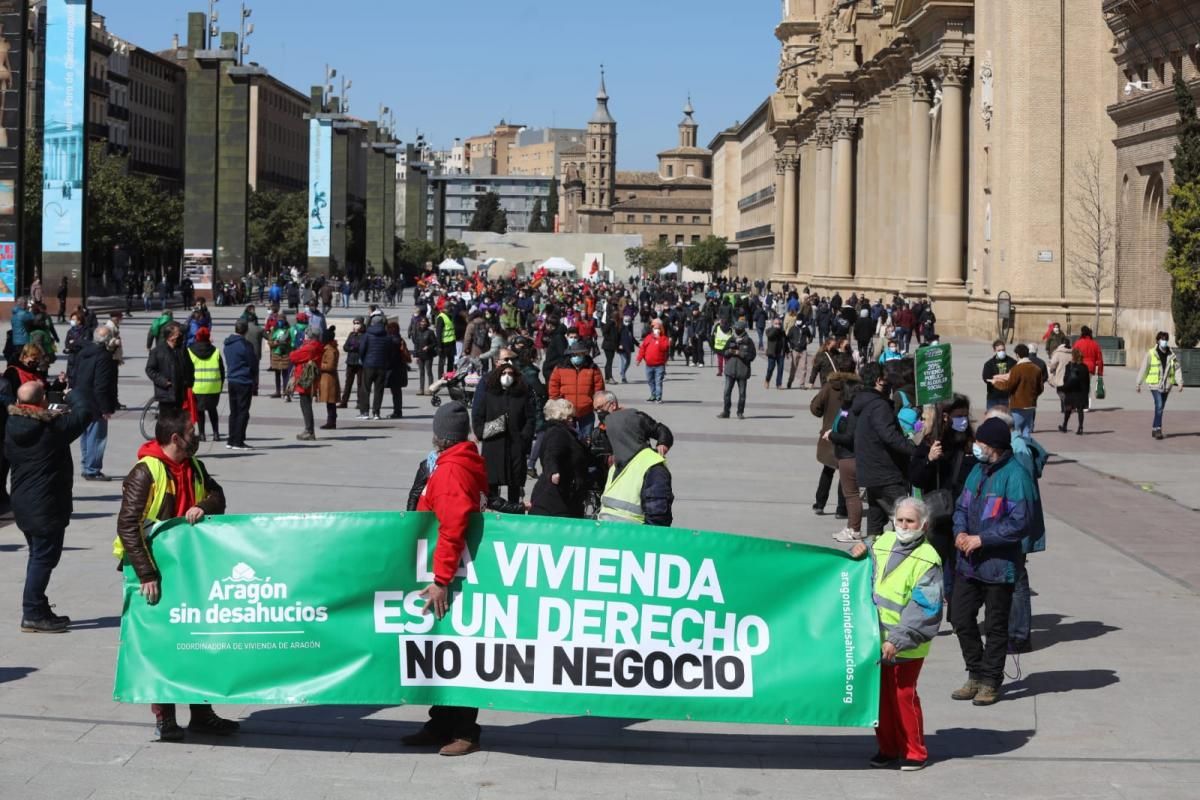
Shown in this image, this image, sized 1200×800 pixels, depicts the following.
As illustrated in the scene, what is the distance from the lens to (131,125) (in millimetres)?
129000

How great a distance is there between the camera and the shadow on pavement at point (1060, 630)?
1184cm

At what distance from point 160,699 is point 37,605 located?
2.97 metres

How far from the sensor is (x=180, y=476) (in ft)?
29.9

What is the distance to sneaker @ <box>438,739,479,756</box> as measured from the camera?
341 inches

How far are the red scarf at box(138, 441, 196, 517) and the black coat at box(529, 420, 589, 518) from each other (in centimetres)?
312

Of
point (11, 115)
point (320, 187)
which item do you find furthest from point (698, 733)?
point (320, 187)

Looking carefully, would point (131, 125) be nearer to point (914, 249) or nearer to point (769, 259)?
point (769, 259)

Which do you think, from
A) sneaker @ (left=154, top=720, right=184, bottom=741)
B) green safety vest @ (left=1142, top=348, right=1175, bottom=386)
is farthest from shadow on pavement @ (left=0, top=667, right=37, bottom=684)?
green safety vest @ (left=1142, top=348, right=1175, bottom=386)

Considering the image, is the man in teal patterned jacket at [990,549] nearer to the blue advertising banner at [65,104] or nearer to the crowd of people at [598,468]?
the crowd of people at [598,468]

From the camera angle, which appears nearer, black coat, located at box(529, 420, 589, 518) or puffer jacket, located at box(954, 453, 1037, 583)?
puffer jacket, located at box(954, 453, 1037, 583)

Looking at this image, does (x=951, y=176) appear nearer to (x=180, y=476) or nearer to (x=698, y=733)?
(x=698, y=733)

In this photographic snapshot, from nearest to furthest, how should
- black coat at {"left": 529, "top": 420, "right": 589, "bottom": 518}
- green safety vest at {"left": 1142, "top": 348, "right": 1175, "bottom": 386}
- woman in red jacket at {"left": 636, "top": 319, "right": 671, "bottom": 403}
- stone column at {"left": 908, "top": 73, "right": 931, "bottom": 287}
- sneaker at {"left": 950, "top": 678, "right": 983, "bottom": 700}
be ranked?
sneaker at {"left": 950, "top": 678, "right": 983, "bottom": 700} < black coat at {"left": 529, "top": 420, "right": 589, "bottom": 518} < green safety vest at {"left": 1142, "top": 348, "right": 1175, "bottom": 386} < woman in red jacket at {"left": 636, "top": 319, "right": 671, "bottom": 403} < stone column at {"left": 908, "top": 73, "right": 931, "bottom": 287}

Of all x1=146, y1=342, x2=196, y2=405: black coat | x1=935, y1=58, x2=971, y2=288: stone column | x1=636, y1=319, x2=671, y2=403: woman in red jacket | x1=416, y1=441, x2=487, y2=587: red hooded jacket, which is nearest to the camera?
x1=416, y1=441, x2=487, y2=587: red hooded jacket

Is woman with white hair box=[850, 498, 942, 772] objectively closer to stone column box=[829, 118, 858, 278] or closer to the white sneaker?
the white sneaker
